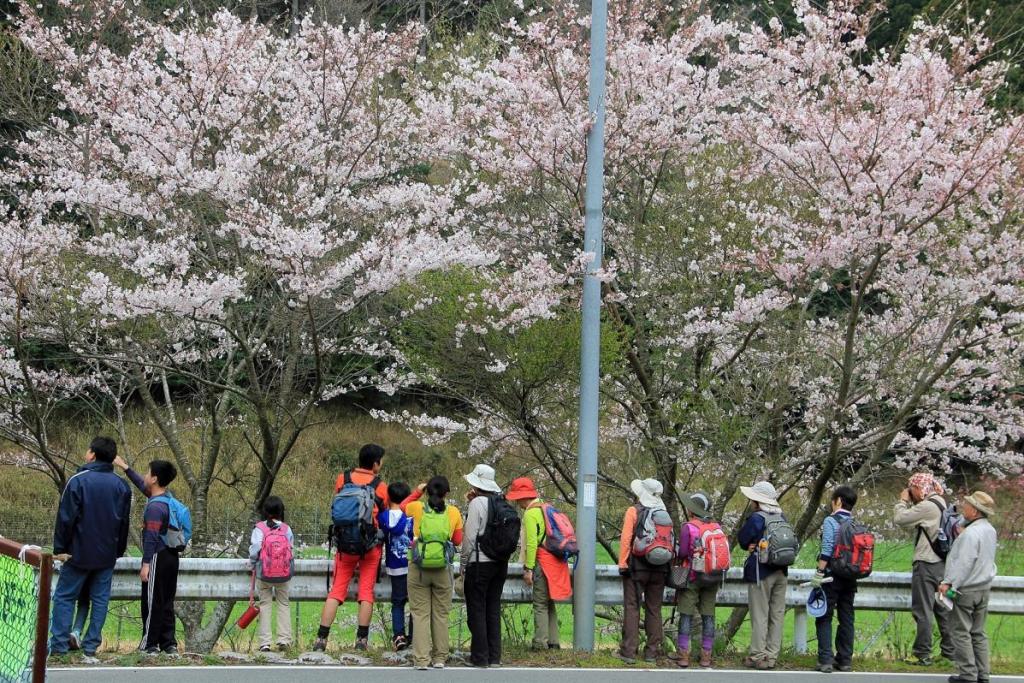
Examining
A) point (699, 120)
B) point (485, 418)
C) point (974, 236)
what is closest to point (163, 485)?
point (485, 418)

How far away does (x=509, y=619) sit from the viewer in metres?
10.9

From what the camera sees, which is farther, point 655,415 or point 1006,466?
point 1006,466

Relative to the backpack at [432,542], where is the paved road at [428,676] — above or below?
below

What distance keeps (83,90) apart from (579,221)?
21.9 ft

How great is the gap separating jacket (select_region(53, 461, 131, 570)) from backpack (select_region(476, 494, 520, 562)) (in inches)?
117

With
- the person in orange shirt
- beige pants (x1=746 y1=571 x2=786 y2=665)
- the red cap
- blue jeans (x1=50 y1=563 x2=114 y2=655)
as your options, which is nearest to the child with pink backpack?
the person in orange shirt

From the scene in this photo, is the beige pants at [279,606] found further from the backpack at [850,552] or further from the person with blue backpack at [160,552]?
the backpack at [850,552]

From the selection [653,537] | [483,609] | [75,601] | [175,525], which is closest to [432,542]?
[483,609]

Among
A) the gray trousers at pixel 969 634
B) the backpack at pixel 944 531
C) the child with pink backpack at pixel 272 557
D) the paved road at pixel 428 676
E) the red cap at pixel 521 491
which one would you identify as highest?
the red cap at pixel 521 491

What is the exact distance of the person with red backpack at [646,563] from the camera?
9.64 meters

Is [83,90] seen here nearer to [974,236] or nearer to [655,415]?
[655,415]

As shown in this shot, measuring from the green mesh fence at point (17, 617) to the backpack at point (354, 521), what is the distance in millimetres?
3405

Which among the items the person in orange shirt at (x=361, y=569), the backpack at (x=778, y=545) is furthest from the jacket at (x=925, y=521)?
the person in orange shirt at (x=361, y=569)

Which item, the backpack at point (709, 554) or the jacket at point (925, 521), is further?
the jacket at point (925, 521)
